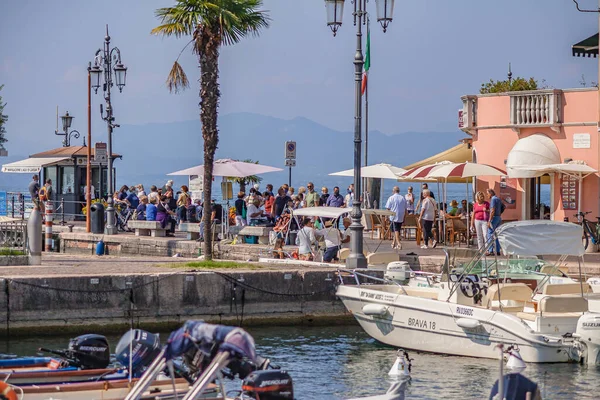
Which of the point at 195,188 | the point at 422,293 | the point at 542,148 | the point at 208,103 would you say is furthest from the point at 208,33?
the point at 195,188

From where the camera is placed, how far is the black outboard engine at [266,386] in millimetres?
12805

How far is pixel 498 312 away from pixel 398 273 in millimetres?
4310

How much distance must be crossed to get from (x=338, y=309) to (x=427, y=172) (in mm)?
9554

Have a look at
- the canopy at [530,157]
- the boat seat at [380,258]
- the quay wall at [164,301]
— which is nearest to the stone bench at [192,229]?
the canopy at [530,157]

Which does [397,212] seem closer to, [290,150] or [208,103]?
[290,150]

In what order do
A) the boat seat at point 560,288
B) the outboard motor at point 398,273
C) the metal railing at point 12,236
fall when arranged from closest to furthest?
the boat seat at point 560,288 < the outboard motor at point 398,273 < the metal railing at point 12,236

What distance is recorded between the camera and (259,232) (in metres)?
31.4

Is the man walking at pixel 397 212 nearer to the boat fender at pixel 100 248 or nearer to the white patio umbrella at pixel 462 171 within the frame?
the white patio umbrella at pixel 462 171

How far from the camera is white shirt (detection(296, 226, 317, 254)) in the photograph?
26.7 m

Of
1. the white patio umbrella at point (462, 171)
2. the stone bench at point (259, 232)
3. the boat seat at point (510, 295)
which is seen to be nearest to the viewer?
the boat seat at point (510, 295)

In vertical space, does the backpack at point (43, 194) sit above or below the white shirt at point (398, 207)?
above

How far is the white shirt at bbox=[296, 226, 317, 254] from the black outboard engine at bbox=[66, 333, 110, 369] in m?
10.9

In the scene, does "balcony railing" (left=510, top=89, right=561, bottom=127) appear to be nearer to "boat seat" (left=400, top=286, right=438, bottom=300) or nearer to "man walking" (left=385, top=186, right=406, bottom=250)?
"man walking" (left=385, top=186, right=406, bottom=250)

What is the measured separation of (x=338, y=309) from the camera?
79.2ft
